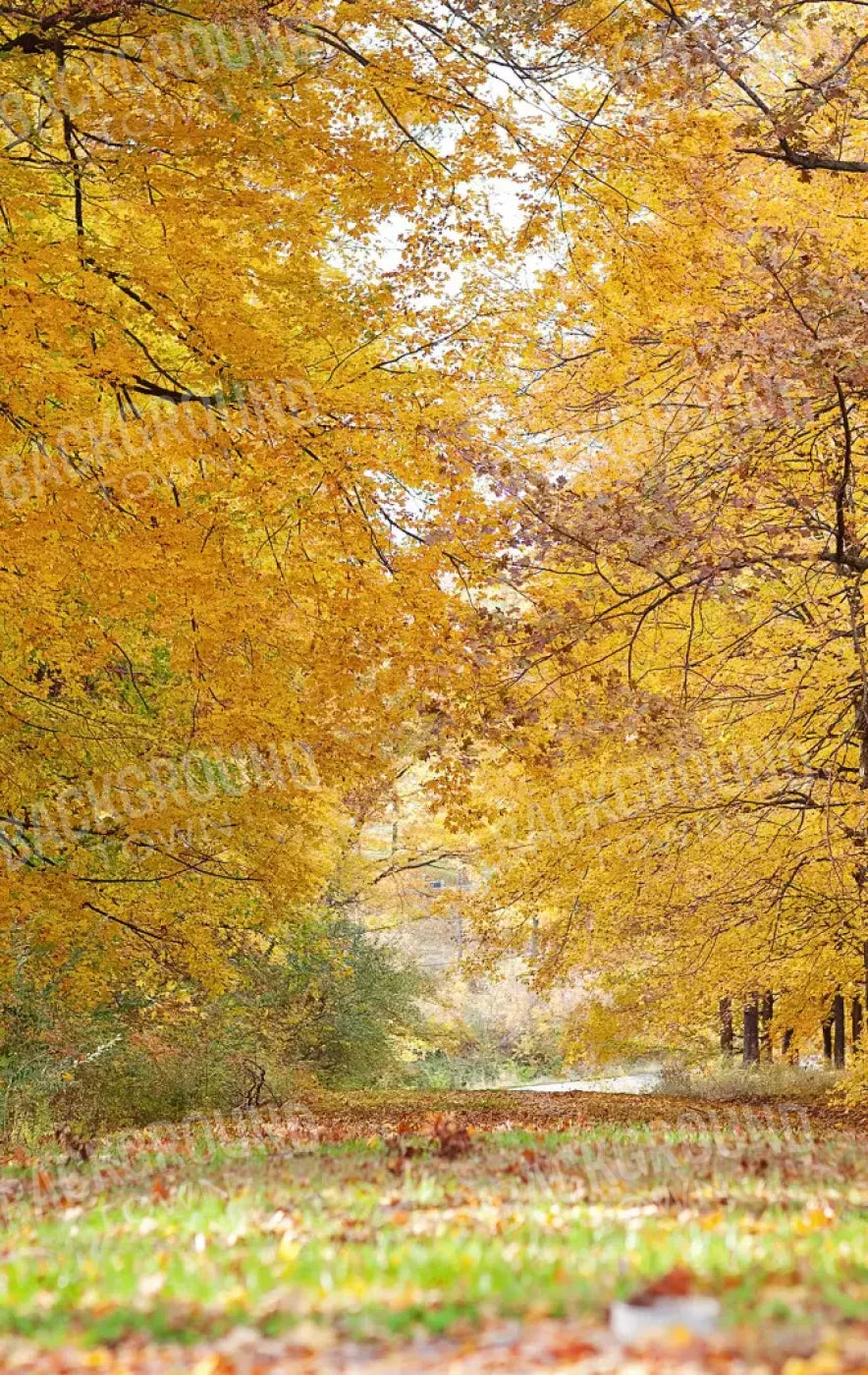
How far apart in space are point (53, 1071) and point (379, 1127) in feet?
18.5

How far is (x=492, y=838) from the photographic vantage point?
46.9 ft

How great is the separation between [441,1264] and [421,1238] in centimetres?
47

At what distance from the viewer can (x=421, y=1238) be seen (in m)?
3.51

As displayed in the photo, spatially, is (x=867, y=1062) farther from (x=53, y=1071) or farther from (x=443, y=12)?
(x=443, y=12)

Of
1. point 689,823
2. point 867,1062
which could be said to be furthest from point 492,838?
point 867,1062

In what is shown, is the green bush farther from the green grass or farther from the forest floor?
the forest floor

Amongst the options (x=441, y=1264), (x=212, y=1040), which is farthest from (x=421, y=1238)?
(x=212, y=1040)

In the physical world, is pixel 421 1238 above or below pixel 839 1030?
above

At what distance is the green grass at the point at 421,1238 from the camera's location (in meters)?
2.75

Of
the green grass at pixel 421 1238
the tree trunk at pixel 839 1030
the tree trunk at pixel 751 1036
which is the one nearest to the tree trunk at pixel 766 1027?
the tree trunk at pixel 751 1036

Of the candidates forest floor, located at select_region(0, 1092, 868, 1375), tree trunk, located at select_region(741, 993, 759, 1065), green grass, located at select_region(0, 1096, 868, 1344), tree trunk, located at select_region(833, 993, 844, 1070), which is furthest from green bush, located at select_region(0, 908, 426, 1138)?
tree trunk, located at select_region(833, 993, 844, 1070)

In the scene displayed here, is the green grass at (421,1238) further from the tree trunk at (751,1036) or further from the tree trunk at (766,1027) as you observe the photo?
the tree trunk at (751,1036)

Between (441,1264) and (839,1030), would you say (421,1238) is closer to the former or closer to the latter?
(441,1264)

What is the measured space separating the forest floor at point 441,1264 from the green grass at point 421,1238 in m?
0.01
